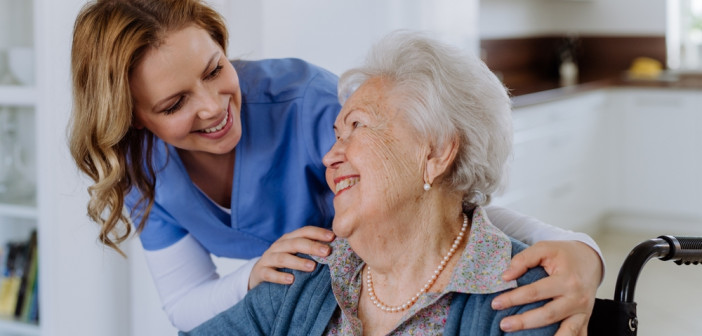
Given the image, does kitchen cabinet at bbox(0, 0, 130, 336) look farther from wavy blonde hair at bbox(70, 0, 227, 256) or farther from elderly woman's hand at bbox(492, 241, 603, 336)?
elderly woman's hand at bbox(492, 241, 603, 336)

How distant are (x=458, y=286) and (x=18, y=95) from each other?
6.90 feet

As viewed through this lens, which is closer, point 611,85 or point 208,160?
point 208,160

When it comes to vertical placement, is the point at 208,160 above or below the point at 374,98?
below

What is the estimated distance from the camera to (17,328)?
3135mm

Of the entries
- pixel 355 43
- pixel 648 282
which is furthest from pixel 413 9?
pixel 648 282

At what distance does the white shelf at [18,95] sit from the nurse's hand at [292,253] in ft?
5.46

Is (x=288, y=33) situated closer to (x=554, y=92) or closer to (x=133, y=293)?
(x=133, y=293)

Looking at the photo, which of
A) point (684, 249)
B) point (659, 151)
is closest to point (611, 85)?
point (659, 151)

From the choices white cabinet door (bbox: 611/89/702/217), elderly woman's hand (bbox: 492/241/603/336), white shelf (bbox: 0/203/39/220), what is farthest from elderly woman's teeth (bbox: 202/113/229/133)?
white cabinet door (bbox: 611/89/702/217)

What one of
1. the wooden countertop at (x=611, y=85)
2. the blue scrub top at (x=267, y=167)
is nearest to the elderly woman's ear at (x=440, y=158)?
the blue scrub top at (x=267, y=167)

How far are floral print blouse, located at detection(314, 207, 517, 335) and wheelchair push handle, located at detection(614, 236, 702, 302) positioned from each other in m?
0.19

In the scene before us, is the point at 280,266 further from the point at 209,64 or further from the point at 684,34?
the point at 684,34

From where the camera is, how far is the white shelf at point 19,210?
3.03 meters

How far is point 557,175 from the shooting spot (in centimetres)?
468
